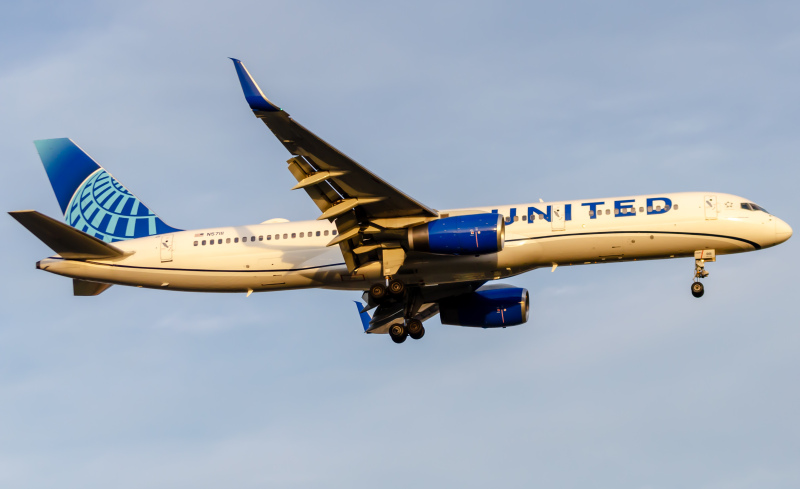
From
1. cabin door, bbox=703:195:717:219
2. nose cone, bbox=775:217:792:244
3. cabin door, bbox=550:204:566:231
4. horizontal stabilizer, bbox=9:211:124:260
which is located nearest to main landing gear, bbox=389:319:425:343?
cabin door, bbox=550:204:566:231

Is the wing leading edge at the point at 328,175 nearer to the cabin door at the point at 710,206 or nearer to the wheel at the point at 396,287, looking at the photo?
the wheel at the point at 396,287

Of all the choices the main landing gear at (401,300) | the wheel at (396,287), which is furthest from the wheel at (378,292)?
the wheel at (396,287)

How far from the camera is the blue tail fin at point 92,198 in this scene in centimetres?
4509

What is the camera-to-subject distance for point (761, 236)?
129ft

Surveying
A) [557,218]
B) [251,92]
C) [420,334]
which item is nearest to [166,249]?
[420,334]

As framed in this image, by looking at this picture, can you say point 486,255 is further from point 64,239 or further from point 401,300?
point 64,239

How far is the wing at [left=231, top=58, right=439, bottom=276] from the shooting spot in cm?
3503

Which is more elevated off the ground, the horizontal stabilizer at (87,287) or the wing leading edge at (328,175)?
the wing leading edge at (328,175)

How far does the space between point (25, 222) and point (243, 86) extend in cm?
1121

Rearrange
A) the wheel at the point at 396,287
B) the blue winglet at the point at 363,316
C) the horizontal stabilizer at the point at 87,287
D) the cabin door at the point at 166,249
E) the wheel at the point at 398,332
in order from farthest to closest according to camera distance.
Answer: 1. the blue winglet at the point at 363,316
2. the horizontal stabilizer at the point at 87,287
3. the wheel at the point at 398,332
4. the cabin door at the point at 166,249
5. the wheel at the point at 396,287

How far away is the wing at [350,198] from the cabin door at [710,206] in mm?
10224

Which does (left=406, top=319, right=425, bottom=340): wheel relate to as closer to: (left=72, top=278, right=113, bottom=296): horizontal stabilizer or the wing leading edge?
the wing leading edge

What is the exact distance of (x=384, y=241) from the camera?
1575 inches

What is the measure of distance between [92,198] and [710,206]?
2621 cm
